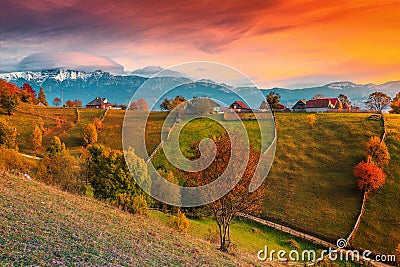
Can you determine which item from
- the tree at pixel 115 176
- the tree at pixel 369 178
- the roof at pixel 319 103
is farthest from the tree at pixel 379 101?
the tree at pixel 115 176

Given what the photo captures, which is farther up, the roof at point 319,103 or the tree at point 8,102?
the roof at point 319,103

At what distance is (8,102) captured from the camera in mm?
96938

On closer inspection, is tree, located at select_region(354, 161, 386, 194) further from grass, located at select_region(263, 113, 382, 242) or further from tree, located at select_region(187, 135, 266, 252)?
tree, located at select_region(187, 135, 266, 252)

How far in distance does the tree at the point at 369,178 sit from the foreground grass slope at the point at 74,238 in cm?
4680

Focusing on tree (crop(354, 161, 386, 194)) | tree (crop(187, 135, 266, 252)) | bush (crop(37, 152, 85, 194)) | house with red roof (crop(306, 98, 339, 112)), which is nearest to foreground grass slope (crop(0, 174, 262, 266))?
tree (crop(187, 135, 266, 252))

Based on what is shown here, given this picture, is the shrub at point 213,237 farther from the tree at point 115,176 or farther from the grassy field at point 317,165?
the grassy field at point 317,165

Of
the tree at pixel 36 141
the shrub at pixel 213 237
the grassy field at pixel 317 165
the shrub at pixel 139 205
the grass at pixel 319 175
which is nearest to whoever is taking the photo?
the shrub at pixel 213 237

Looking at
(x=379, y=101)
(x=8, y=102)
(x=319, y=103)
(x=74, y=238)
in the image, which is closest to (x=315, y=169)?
(x=319, y=103)

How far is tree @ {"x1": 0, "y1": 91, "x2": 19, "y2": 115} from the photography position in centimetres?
9694

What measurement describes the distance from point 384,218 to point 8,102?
343 ft

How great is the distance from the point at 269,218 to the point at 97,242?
42.7 metres

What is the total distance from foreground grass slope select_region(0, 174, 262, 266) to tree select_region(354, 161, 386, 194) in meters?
46.8

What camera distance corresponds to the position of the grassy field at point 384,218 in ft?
146

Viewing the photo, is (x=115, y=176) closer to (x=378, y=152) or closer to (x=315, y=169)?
(x=315, y=169)
